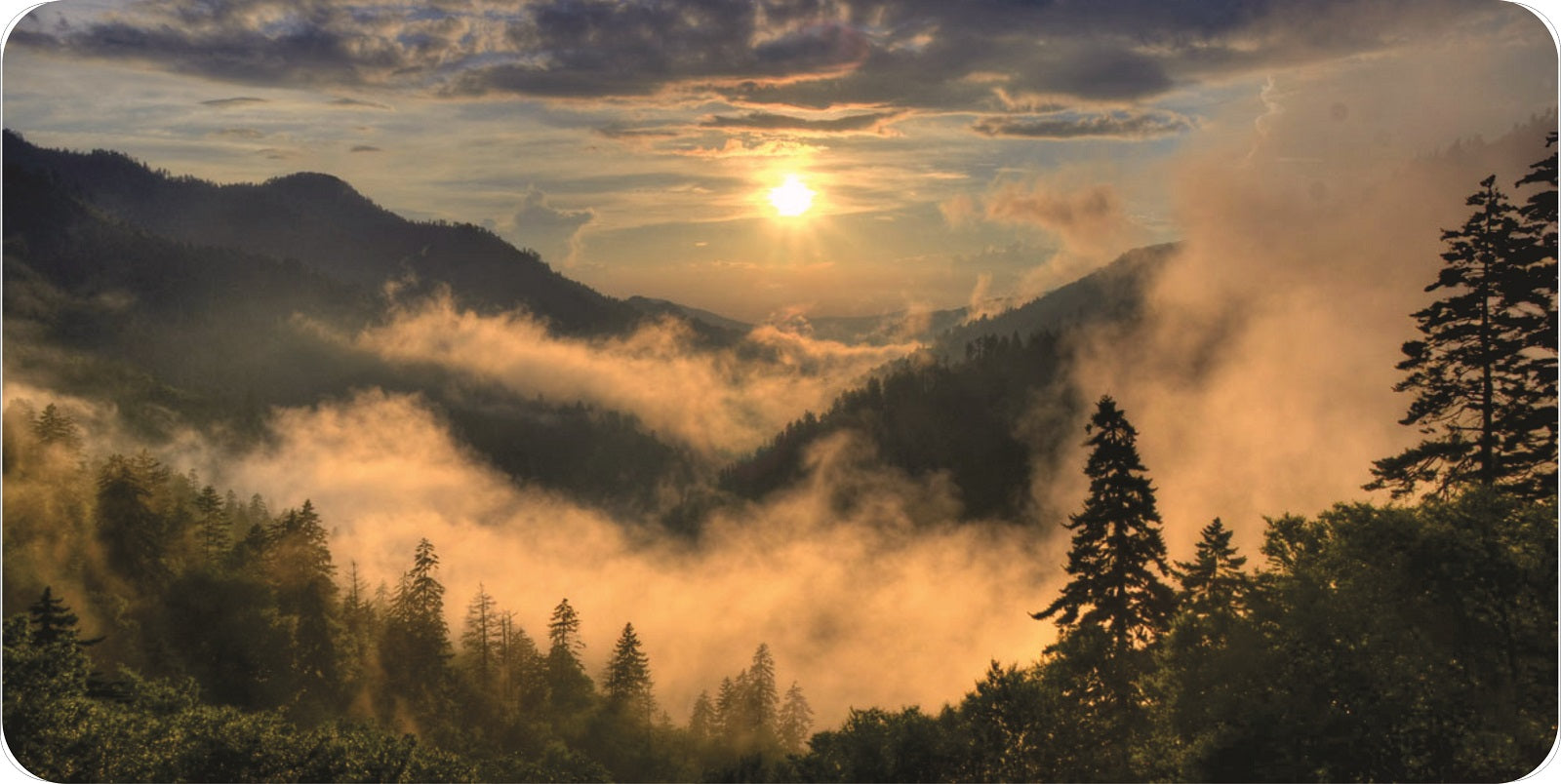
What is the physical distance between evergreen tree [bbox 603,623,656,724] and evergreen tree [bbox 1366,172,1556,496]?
6579 centimetres

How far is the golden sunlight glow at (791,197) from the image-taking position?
40256 mm

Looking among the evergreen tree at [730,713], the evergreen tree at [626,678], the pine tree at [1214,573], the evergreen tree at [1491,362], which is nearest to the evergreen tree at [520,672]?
the evergreen tree at [626,678]

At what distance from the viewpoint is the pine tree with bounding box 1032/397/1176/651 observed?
30672 mm

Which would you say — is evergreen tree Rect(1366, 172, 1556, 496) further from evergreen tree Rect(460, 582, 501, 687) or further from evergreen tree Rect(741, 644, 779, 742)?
evergreen tree Rect(741, 644, 779, 742)

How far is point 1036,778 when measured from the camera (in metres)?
25.3

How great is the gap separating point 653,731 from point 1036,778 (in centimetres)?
6916

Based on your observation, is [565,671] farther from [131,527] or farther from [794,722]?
[131,527]

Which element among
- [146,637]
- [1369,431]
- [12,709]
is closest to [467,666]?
[146,637]

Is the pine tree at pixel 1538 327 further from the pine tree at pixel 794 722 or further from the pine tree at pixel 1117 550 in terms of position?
the pine tree at pixel 794 722

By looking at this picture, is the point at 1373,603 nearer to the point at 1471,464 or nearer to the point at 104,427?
the point at 1471,464

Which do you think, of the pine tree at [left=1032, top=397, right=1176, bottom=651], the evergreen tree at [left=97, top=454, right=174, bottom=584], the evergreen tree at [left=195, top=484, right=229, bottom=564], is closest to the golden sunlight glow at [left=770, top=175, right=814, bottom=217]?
the pine tree at [left=1032, top=397, right=1176, bottom=651]

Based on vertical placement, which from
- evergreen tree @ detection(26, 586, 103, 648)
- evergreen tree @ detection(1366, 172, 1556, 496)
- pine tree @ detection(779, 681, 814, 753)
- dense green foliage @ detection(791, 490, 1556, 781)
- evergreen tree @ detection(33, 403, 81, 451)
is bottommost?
pine tree @ detection(779, 681, 814, 753)

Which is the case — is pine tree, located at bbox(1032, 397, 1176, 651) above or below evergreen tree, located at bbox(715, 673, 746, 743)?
above

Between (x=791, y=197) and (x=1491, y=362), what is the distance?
85.5ft
